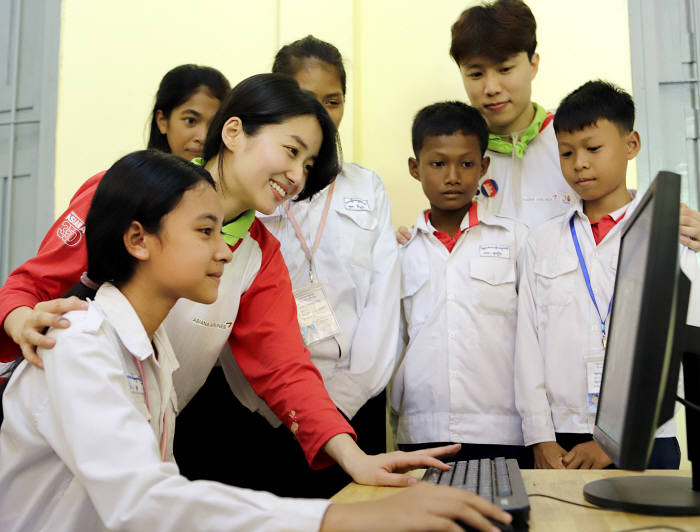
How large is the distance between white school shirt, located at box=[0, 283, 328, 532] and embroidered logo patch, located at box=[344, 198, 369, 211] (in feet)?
3.33

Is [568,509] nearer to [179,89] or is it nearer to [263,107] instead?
[263,107]

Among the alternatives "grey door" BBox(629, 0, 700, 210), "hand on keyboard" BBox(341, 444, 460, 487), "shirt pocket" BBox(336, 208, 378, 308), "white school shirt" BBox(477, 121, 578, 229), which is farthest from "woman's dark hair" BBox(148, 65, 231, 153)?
"grey door" BBox(629, 0, 700, 210)

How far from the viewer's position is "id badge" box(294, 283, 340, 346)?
1.92m

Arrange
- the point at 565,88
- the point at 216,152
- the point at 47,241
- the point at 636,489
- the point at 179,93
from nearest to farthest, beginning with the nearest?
the point at 636,489 → the point at 47,241 → the point at 216,152 → the point at 179,93 → the point at 565,88

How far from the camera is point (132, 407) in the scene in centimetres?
100

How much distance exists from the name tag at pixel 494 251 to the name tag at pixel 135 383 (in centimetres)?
127

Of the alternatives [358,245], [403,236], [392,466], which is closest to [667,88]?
[403,236]

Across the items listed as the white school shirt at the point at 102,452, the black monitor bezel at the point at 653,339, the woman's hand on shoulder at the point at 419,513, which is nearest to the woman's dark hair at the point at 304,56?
the white school shirt at the point at 102,452

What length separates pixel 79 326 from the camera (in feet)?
3.59

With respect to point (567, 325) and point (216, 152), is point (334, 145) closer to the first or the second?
point (216, 152)

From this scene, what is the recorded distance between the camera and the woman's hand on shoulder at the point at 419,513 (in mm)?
821

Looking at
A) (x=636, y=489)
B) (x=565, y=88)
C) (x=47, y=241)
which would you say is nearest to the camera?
(x=636, y=489)

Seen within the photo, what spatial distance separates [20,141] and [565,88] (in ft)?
7.81

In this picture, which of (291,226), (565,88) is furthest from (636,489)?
(565,88)
